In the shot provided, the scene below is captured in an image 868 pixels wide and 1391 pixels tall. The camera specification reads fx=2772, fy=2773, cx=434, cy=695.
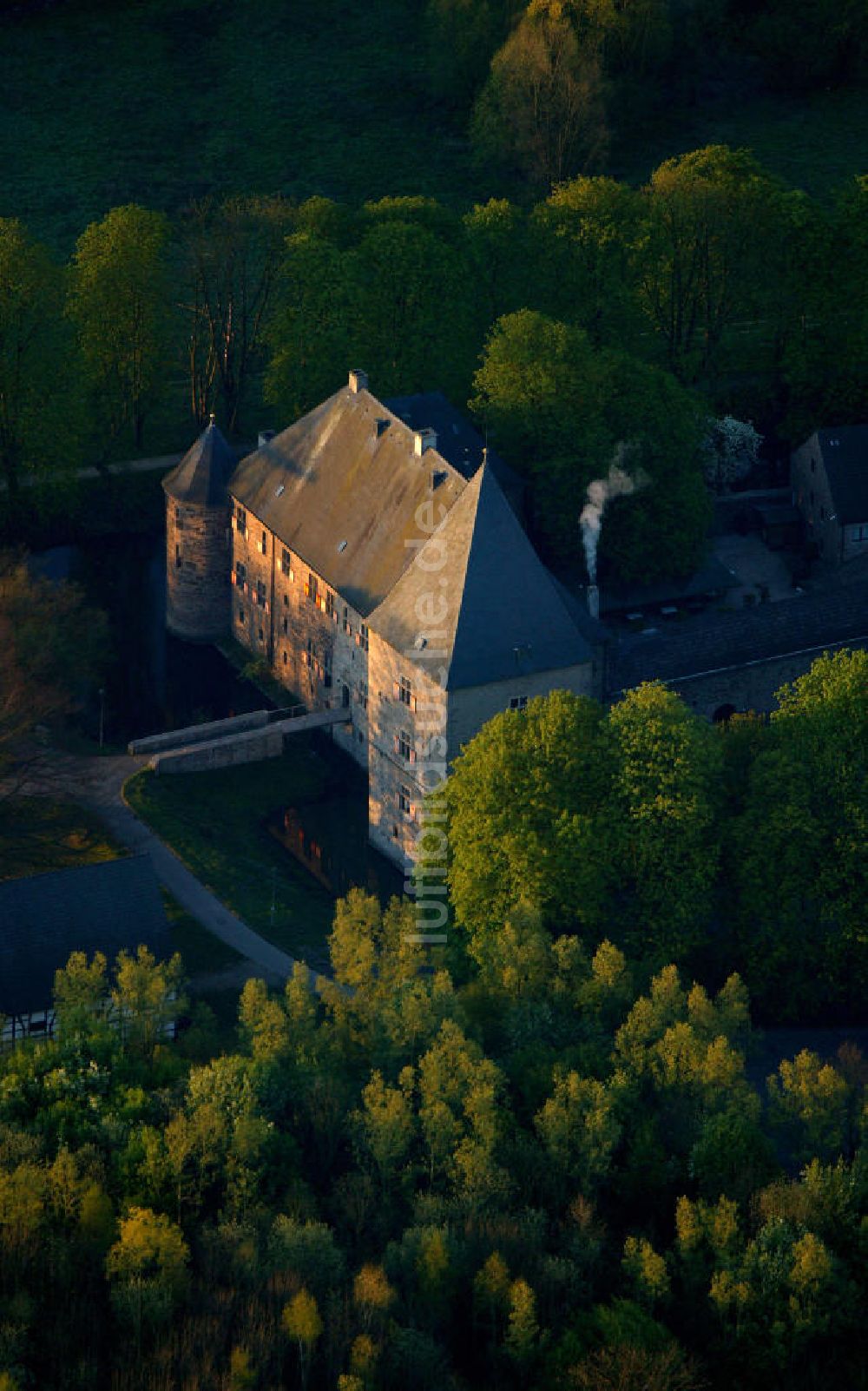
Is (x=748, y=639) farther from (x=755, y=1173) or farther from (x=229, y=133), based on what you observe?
(x=229, y=133)

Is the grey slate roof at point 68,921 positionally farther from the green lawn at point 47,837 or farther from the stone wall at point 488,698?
the stone wall at point 488,698

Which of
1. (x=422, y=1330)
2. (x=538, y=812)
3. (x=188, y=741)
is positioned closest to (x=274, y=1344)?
(x=422, y=1330)

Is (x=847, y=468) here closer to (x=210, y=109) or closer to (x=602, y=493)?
(x=602, y=493)

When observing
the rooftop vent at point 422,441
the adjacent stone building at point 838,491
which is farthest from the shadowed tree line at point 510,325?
the rooftop vent at point 422,441

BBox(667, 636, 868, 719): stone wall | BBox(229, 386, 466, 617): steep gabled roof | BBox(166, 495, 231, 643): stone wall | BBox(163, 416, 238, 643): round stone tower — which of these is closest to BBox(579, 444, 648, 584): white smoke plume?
BBox(229, 386, 466, 617): steep gabled roof

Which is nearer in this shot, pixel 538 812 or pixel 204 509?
pixel 538 812

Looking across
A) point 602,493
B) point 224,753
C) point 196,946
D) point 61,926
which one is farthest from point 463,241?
point 61,926

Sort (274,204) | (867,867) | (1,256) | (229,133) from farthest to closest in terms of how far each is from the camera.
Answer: (229,133) < (274,204) < (1,256) < (867,867)

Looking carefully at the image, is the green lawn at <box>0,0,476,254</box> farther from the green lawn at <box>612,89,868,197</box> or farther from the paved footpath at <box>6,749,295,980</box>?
the paved footpath at <box>6,749,295,980</box>
